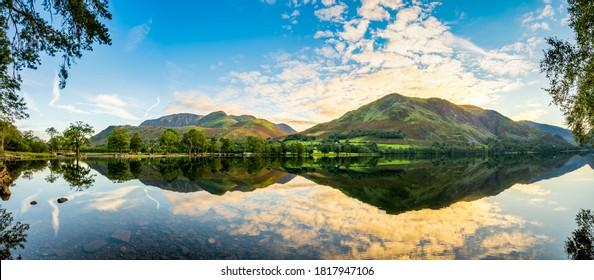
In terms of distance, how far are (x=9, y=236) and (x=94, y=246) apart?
5407mm

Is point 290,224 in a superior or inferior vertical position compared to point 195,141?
inferior

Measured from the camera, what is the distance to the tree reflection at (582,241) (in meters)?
13.7

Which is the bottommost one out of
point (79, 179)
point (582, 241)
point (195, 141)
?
point (582, 241)

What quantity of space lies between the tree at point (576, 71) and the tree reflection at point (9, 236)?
123 ft

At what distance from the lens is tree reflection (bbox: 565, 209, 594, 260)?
541 inches

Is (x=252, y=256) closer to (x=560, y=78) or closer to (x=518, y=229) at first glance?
(x=518, y=229)

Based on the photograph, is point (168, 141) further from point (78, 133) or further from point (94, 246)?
point (94, 246)

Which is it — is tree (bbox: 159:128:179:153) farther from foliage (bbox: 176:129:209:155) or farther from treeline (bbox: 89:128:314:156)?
foliage (bbox: 176:129:209:155)

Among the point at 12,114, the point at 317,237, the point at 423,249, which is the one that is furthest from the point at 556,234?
the point at 12,114

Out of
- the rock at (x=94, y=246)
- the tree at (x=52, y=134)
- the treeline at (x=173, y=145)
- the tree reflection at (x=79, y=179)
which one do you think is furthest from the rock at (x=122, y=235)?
the tree at (x=52, y=134)

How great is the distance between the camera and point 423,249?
15.1 m

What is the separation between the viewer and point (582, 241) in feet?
51.4

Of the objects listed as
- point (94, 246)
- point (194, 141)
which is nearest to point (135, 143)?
point (194, 141)

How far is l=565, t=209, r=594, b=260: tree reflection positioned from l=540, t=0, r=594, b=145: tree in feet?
30.2
